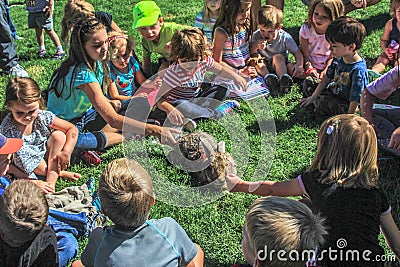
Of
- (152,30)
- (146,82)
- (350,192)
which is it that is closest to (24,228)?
(350,192)

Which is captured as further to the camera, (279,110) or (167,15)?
(167,15)

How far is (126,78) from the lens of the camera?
5.15 meters

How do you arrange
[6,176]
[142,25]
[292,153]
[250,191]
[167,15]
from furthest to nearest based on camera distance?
1. [167,15]
2. [142,25]
3. [292,153]
4. [6,176]
5. [250,191]

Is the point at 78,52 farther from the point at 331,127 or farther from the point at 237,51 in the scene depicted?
the point at 331,127

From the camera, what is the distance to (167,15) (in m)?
8.04

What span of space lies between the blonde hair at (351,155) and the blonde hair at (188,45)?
2.06 meters

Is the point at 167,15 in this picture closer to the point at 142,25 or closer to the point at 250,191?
the point at 142,25

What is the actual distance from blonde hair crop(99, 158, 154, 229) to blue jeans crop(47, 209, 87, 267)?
84 centimetres

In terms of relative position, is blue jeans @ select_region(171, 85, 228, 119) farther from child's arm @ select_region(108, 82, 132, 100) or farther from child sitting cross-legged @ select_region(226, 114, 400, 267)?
child sitting cross-legged @ select_region(226, 114, 400, 267)

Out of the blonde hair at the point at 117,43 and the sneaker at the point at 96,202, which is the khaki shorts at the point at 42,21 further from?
the sneaker at the point at 96,202

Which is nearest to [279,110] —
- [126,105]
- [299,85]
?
[299,85]

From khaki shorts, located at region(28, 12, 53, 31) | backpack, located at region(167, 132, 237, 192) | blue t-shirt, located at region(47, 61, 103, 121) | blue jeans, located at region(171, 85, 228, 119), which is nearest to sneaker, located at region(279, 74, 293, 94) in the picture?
blue jeans, located at region(171, 85, 228, 119)

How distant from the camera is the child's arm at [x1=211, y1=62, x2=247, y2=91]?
16.9 ft

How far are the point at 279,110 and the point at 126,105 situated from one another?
1482mm
